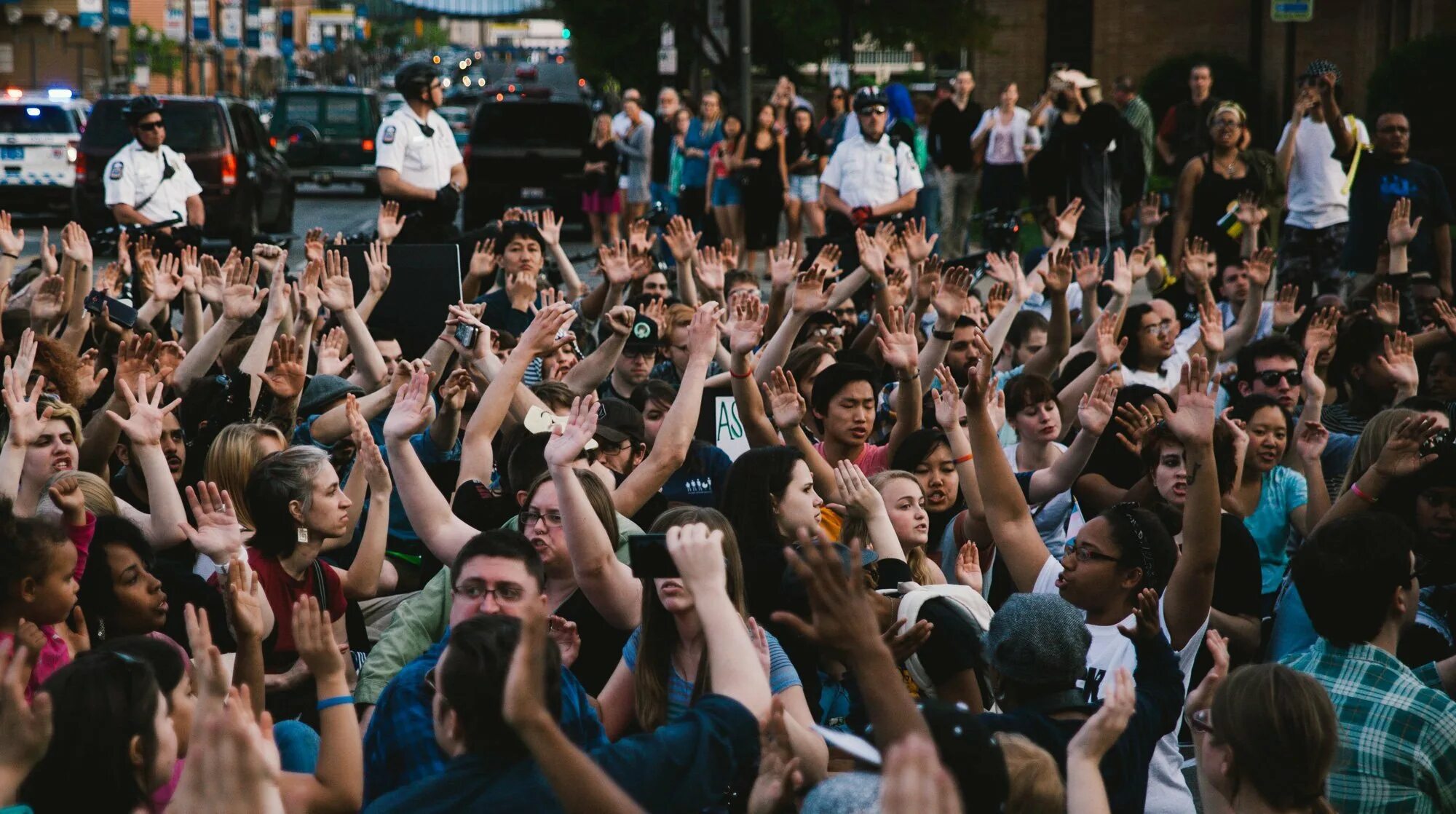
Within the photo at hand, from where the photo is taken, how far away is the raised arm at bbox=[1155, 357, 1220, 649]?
4.72 m

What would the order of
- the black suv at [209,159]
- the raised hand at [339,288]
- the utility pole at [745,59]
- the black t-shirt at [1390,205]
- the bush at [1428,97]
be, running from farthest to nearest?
1. the utility pole at [745,59]
2. the bush at [1428,97]
3. the black suv at [209,159]
4. the black t-shirt at [1390,205]
5. the raised hand at [339,288]

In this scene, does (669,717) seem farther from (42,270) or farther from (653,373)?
(42,270)

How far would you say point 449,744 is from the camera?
3244mm

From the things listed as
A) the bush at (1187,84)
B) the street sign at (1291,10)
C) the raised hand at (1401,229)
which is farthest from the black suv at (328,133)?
the raised hand at (1401,229)

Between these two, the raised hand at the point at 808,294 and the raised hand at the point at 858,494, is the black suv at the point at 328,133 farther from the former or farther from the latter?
the raised hand at the point at 858,494

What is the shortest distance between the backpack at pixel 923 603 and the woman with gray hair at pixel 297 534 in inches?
65.4

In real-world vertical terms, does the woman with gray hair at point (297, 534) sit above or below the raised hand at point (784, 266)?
below

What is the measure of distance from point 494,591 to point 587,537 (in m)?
0.44

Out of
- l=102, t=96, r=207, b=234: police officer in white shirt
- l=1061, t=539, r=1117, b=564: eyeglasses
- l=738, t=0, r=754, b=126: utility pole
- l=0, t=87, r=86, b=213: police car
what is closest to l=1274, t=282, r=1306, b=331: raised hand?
l=1061, t=539, r=1117, b=564: eyeglasses

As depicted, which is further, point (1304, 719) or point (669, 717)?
point (669, 717)

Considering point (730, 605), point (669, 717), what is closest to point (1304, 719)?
point (730, 605)

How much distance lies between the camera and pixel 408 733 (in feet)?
12.0

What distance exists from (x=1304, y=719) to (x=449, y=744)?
1.67 m

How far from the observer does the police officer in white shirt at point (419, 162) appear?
11164 mm
